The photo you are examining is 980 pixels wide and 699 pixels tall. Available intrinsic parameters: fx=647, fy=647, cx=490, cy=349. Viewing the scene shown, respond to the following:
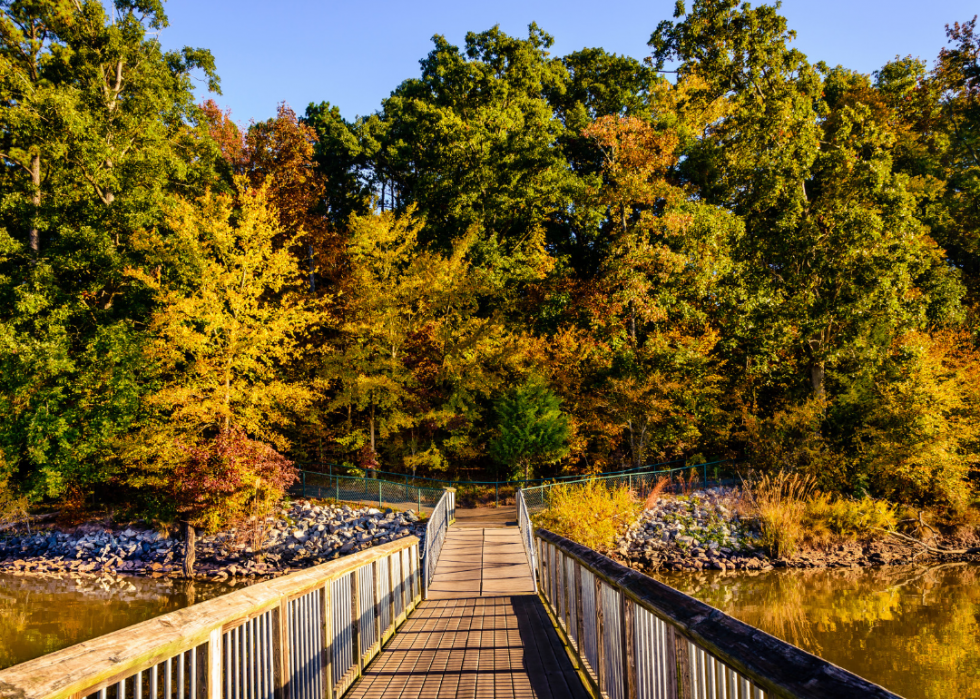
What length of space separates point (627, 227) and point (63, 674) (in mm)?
32307

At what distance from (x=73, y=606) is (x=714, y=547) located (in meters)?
20.5

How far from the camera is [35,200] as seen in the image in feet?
93.0

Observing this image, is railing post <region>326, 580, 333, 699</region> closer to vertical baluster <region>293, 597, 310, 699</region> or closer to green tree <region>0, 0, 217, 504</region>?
vertical baluster <region>293, 597, 310, 699</region>

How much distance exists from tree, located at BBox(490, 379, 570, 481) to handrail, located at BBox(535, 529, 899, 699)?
2165 cm

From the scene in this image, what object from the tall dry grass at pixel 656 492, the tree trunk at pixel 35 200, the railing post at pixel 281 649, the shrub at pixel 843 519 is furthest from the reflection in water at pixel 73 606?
the shrub at pixel 843 519

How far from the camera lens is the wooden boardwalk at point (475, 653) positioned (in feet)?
18.1

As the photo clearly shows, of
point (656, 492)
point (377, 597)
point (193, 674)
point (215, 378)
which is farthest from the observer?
point (656, 492)

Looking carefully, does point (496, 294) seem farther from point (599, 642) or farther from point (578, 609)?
point (599, 642)

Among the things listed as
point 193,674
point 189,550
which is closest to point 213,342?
point 189,550

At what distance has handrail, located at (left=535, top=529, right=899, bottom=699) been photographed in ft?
5.88

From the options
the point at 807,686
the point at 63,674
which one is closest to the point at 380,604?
the point at 63,674

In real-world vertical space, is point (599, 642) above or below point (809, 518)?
above

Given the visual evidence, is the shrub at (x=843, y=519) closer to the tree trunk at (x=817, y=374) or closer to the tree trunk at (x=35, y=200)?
the tree trunk at (x=817, y=374)

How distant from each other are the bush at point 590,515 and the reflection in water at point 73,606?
11.1 meters
